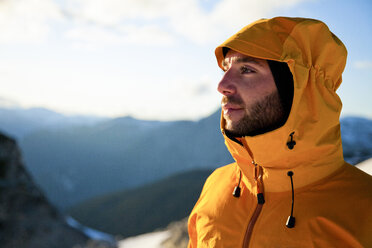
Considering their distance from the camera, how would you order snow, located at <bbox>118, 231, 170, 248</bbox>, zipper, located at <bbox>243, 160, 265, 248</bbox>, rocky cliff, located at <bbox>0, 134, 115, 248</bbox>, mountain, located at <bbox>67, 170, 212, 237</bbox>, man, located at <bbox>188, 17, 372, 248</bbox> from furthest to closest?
mountain, located at <bbox>67, 170, 212, 237</bbox>, rocky cliff, located at <bbox>0, 134, 115, 248</bbox>, snow, located at <bbox>118, 231, 170, 248</bbox>, zipper, located at <bbox>243, 160, 265, 248</bbox>, man, located at <bbox>188, 17, 372, 248</bbox>

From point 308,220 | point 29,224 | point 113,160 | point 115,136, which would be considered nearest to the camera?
point 308,220

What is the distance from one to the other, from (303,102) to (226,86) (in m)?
0.42

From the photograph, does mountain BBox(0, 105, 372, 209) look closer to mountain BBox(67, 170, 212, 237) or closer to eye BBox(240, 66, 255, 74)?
mountain BBox(67, 170, 212, 237)

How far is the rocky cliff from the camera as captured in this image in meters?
14.6

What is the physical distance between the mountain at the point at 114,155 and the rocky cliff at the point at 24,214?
43105 mm

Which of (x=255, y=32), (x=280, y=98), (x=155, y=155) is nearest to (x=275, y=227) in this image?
(x=280, y=98)

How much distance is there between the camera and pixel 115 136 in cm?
8612

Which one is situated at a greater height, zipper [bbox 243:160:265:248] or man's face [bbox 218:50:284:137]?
man's face [bbox 218:50:284:137]

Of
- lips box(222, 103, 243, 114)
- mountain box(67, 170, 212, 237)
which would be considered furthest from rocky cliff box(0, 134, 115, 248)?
lips box(222, 103, 243, 114)

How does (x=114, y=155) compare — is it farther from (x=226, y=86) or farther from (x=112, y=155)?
(x=226, y=86)

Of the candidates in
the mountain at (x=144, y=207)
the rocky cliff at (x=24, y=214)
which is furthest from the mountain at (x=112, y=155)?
the rocky cliff at (x=24, y=214)

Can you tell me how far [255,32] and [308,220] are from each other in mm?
1033

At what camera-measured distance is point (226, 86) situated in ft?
5.03

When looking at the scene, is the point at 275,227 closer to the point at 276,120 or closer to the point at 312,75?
the point at 276,120
